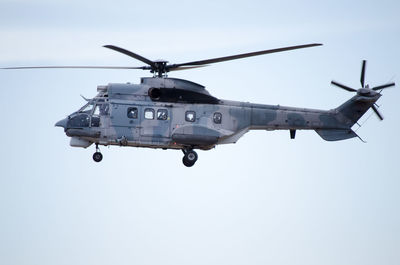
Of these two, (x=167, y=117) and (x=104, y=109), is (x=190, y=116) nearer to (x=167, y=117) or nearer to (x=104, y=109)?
(x=167, y=117)

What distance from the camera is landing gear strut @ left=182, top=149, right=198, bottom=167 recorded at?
28.1 m

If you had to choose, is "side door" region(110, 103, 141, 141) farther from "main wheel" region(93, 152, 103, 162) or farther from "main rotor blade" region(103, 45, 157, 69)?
"main rotor blade" region(103, 45, 157, 69)

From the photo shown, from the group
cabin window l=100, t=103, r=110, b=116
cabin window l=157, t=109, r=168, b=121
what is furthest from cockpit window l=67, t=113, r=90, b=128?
cabin window l=157, t=109, r=168, b=121

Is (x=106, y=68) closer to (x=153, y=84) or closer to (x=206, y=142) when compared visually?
(x=153, y=84)

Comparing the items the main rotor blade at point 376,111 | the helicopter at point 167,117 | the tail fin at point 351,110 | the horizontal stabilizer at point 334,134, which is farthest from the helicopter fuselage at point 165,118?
the main rotor blade at point 376,111

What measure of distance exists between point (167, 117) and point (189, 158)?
77.9 inches

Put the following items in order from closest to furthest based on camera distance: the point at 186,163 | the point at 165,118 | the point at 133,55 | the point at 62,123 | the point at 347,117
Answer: the point at 133,55 → the point at 165,118 → the point at 62,123 → the point at 186,163 → the point at 347,117

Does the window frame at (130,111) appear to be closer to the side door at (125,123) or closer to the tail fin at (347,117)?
the side door at (125,123)

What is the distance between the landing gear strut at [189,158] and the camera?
92.1 ft

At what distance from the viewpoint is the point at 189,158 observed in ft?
92.0

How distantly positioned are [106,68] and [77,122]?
8.57 ft

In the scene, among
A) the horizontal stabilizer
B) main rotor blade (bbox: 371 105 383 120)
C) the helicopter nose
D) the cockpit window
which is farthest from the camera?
the horizontal stabilizer

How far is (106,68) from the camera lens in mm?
26766

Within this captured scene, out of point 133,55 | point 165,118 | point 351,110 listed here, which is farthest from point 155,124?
point 351,110
